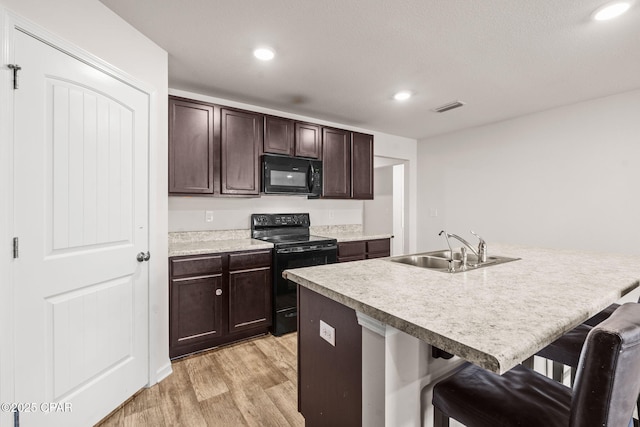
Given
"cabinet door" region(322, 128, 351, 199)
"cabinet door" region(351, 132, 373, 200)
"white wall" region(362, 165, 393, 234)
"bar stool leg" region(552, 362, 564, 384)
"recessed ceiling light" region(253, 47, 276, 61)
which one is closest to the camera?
"bar stool leg" region(552, 362, 564, 384)

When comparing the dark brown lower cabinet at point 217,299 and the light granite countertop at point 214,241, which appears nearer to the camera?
the dark brown lower cabinet at point 217,299

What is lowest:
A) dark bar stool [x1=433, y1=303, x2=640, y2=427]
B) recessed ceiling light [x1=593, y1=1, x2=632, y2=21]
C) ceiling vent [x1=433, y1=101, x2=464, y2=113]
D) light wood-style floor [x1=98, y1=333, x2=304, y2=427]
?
light wood-style floor [x1=98, y1=333, x2=304, y2=427]

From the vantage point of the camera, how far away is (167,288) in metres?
2.19

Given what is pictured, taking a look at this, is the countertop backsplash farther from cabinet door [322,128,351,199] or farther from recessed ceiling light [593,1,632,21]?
recessed ceiling light [593,1,632,21]

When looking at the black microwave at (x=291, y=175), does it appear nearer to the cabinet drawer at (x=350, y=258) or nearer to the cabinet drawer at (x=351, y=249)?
the cabinet drawer at (x=351, y=249)

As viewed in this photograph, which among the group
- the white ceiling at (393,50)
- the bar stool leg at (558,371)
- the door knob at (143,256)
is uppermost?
the white ceiling at (393,50)

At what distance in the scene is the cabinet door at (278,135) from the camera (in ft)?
10.2

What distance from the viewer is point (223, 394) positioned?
1950 mm

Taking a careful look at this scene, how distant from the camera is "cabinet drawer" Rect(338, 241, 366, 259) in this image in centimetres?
339

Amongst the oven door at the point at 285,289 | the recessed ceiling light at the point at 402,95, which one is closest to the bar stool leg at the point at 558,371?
the oven door at the point at 285,289

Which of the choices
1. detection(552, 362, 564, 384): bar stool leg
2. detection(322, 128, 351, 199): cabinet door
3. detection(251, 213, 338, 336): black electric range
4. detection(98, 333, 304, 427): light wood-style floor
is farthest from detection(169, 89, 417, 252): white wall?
detection(552, 362, 564, 384): bar stool leg

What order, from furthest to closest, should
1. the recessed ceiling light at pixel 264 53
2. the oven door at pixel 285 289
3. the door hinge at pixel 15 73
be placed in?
the oven door at pixel 285 289 < the recessed ceiling light at pixel 264 53 < the door hinge at pixel 15 73

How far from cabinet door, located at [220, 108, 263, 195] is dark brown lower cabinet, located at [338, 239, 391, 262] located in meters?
1.20

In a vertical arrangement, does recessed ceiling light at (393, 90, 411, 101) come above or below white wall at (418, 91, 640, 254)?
above
